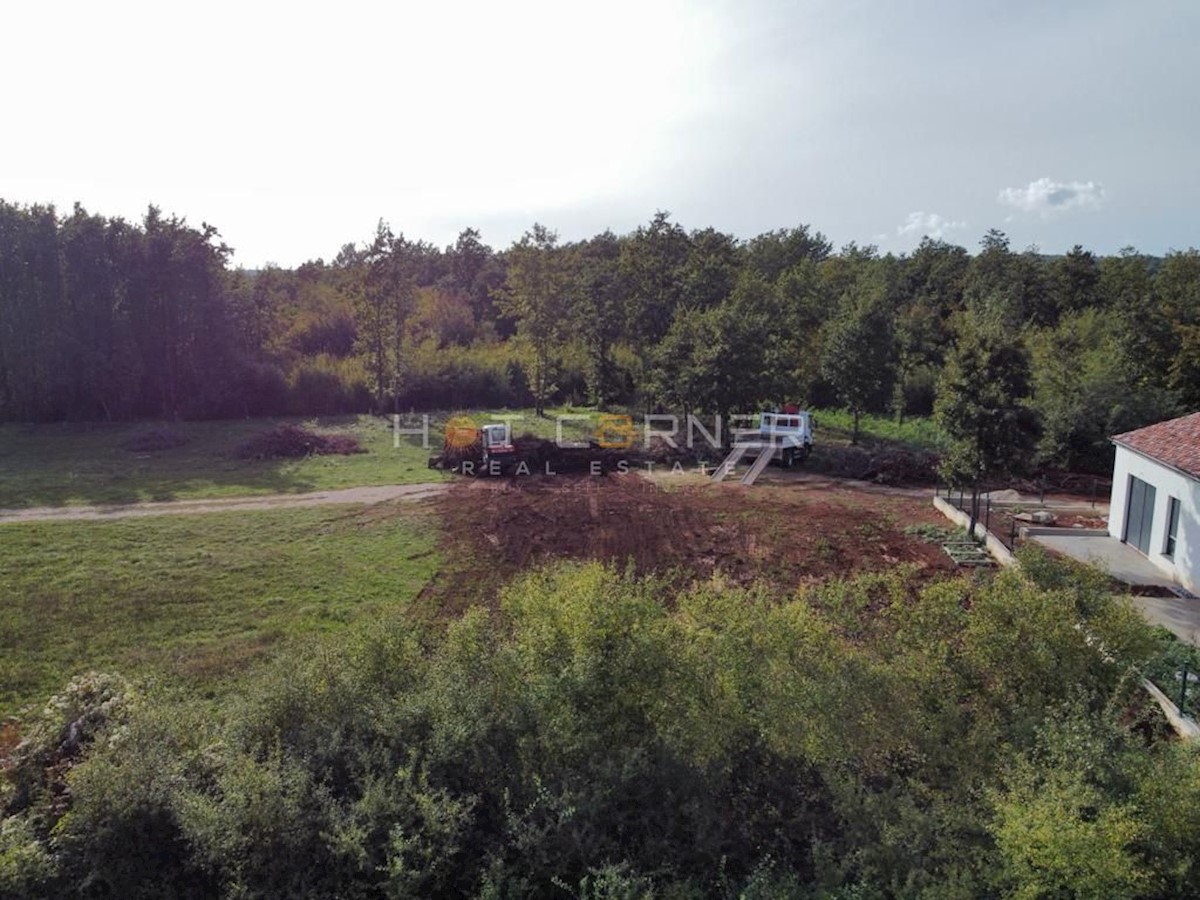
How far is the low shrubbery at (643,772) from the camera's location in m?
5.46

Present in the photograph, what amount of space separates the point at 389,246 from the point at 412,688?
27542 mm

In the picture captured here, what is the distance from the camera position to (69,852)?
5641mm

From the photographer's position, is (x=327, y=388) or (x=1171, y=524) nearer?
(x=1171, y=524)

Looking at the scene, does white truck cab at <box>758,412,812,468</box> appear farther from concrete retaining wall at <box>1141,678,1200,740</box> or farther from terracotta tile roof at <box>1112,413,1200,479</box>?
concrete retaining wall at <box>1141,678,1200,740</box>

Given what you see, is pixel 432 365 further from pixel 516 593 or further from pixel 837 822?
pixel 837 822

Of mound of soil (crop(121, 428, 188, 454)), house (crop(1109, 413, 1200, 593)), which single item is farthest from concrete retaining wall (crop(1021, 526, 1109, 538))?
mound of soil (crop(121, 428, 188, 454))

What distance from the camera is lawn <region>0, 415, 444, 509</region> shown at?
1925 centimetres

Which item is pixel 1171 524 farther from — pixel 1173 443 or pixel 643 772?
pixel 643 772

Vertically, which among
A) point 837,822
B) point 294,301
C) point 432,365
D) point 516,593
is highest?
point 294,301

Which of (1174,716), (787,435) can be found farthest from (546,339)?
(1174,716)

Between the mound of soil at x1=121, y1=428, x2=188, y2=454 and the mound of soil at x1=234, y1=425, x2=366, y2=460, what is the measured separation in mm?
2467

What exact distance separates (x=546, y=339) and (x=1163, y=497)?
78.9ft

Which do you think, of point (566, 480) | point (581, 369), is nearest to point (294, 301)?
point (581, 369)

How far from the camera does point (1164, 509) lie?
1412cm
